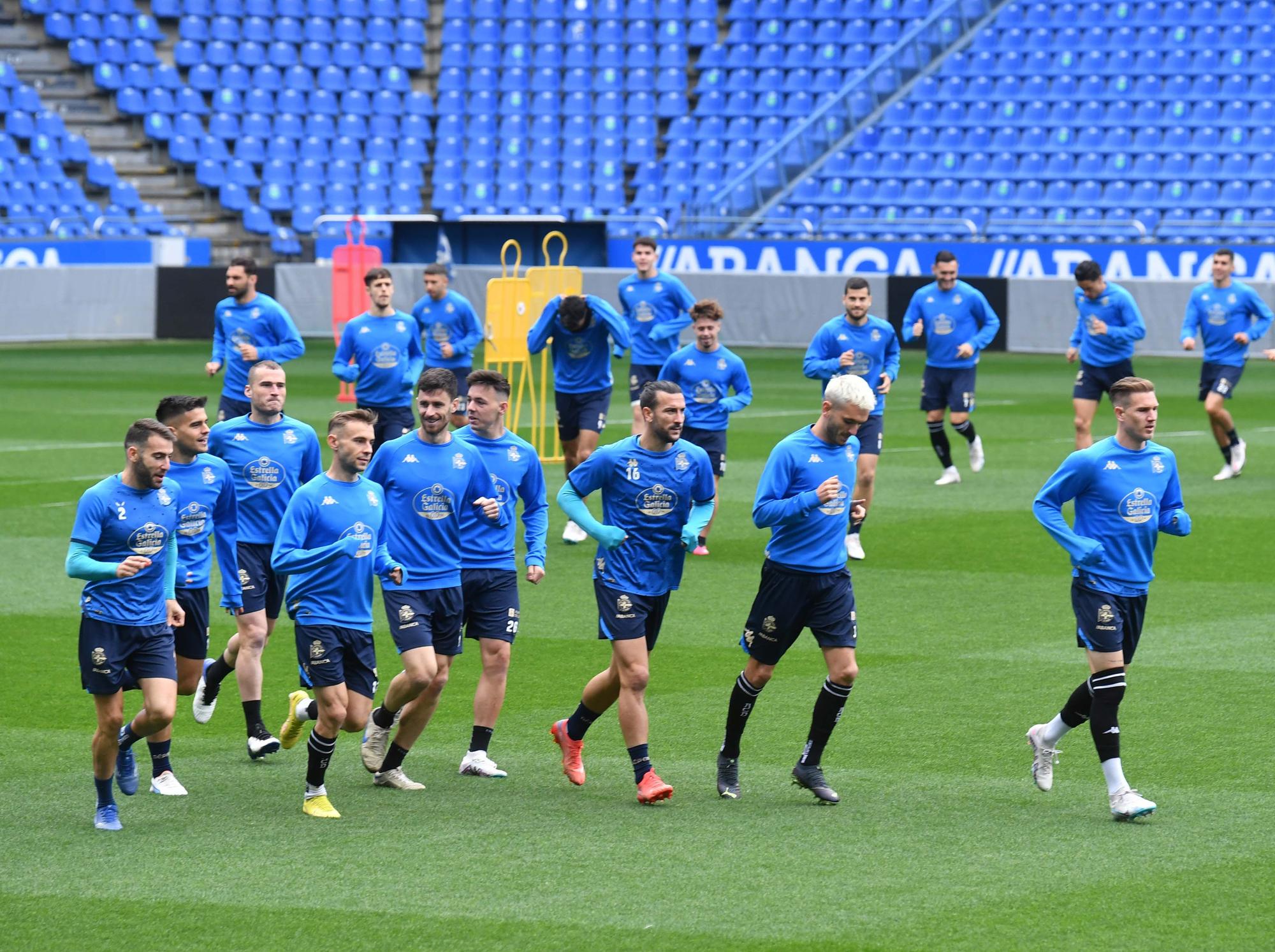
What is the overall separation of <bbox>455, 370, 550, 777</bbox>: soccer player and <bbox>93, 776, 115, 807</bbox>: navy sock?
5.57ft

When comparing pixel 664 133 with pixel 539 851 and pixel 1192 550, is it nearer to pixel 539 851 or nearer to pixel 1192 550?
pixel 1192 550

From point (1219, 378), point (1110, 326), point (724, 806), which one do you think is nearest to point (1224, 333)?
point (1219, 378)

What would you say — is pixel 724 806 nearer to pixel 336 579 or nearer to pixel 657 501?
pixel 657 501

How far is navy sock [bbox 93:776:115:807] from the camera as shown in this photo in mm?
8008

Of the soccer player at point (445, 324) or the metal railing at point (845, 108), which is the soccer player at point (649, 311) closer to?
the soccer player at point (445, 324)

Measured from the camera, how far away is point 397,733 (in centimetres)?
883

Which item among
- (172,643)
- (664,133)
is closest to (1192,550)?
(172,643)

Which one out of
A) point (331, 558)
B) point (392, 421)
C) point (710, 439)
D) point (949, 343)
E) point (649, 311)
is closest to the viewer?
point (331, 558)

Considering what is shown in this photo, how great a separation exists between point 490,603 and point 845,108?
3193 cm

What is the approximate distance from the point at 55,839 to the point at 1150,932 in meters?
4.29

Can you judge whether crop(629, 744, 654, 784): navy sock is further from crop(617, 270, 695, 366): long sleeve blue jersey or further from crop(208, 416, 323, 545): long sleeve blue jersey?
crop(617, 270, 695, 366): long sleeve blue jersey

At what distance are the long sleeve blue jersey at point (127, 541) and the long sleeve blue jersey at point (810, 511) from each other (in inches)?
101

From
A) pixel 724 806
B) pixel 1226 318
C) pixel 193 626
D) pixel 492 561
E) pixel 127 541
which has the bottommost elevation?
pixel 724 806

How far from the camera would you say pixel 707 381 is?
592 inches
